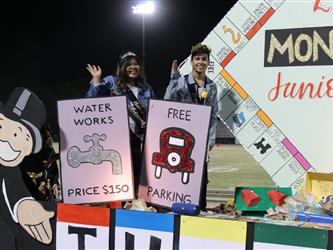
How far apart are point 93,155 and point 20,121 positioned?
0.48 m

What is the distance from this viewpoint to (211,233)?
7.77 feet

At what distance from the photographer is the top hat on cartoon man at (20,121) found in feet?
9.29

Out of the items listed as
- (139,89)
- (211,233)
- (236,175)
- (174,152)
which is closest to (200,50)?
(139,89)

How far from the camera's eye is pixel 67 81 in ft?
85.8

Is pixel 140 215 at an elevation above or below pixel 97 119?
below

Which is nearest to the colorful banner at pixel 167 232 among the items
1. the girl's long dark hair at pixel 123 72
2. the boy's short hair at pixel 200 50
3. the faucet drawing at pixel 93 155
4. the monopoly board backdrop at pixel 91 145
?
the monopoly board backdrop at pixel 91 145

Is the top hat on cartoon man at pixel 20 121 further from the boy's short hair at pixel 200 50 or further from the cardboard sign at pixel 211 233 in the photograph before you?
the boy's short hair at pixel 200 50

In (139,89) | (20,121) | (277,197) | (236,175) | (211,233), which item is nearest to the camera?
(211,233)

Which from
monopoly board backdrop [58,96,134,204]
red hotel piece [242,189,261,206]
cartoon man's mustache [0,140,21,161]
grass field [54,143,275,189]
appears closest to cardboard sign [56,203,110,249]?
monopoly board backdrop [58,96,134,204]

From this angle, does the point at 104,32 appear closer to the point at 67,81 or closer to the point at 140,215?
the point at 67,81

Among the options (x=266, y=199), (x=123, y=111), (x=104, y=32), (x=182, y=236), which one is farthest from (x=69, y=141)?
(x=104, y=32)

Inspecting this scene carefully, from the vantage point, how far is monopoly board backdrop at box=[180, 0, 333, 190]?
132 inches

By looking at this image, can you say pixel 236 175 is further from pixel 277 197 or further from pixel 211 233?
pixel 211 233

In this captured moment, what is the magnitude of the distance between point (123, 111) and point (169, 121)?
0.29 meters
